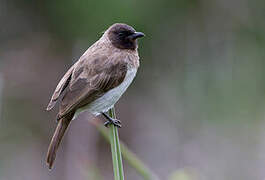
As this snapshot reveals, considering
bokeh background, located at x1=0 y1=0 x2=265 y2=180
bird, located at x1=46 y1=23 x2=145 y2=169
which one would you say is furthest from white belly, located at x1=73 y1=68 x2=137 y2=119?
bokeh background, located at x1=0 y1=0 x2=265 y2=180

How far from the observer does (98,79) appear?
395 cm

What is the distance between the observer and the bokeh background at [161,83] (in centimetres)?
681

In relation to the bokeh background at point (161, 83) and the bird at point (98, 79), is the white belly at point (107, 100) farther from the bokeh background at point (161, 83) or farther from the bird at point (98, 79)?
the bokeh background at point (161, 83)

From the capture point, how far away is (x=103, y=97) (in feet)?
13.3

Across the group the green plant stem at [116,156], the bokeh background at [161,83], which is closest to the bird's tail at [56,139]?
the green plant stem at [116,156]

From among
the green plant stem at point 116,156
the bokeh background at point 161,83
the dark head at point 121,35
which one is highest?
the bokeh background at point 161,83

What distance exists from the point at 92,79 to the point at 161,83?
434 centimetres

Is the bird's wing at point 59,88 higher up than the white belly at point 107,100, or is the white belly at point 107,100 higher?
the white belly at point 107,100

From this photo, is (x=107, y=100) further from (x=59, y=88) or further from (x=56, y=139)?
(x=56, y=139)

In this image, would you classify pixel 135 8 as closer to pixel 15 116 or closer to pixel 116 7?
pixel 116 7

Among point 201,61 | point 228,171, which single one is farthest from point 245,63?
point 228,171

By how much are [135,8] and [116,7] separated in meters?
0.28

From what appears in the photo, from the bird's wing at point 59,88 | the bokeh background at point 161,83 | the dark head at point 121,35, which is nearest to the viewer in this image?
the bird's wing at point 59,88

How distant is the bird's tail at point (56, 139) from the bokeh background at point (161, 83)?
1635mm
